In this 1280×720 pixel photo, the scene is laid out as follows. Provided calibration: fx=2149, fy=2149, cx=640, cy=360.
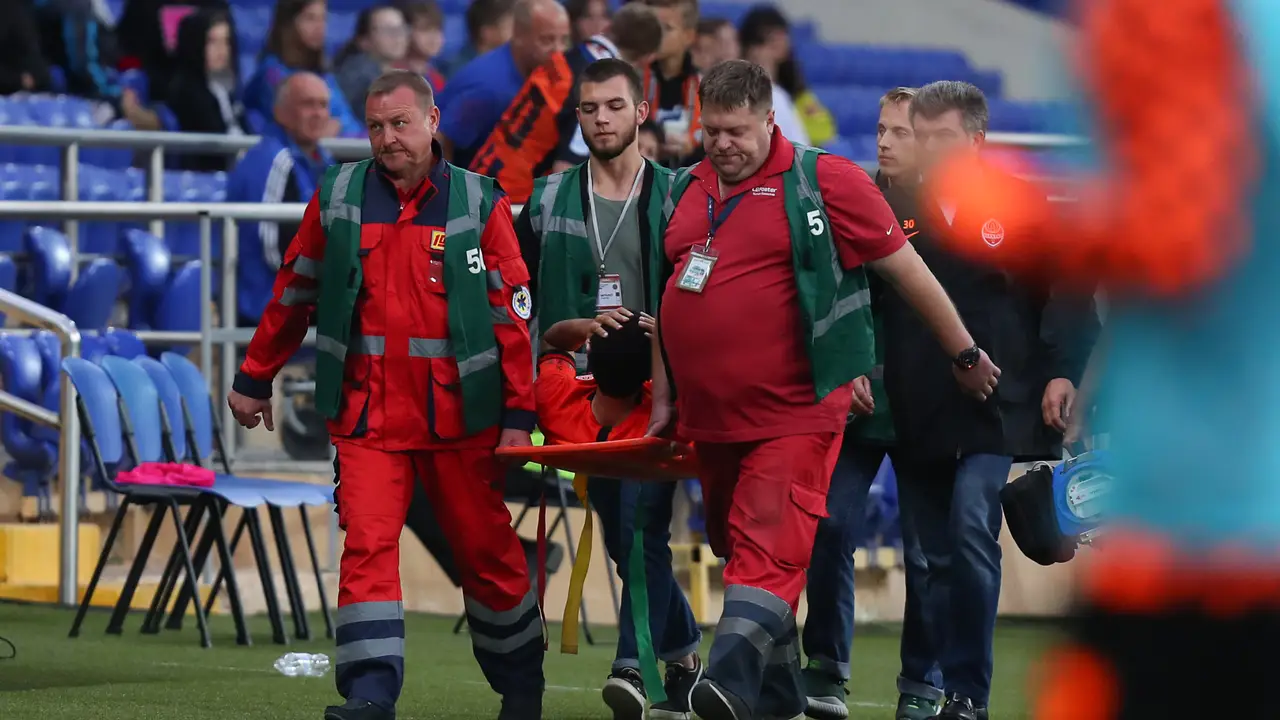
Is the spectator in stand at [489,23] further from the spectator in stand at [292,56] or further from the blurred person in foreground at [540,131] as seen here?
the blurred person in foreground at [540,131]

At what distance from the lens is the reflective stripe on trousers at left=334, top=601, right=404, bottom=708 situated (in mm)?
5438

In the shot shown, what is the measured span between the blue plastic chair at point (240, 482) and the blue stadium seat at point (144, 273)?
43.9 inches

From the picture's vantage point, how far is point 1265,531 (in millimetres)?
2352

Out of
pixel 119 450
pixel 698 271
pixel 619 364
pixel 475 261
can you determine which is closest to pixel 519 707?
pixel 619 364

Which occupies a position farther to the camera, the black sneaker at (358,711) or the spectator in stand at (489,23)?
the spectator in stand at (489,23)

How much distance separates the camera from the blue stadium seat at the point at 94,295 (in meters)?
9.87

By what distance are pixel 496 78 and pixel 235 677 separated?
329 centimetres

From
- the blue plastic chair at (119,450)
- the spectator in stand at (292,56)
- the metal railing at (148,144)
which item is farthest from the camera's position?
the spectator in stand at (292,56)

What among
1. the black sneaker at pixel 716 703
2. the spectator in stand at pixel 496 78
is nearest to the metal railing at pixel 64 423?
the spectator in stand at pixel 496 78

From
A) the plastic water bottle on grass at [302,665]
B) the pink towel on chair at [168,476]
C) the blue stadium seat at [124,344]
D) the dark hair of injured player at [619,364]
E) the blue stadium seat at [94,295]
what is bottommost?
the plastic water bottle on grass at [302,665]

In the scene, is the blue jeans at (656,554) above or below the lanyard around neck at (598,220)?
below

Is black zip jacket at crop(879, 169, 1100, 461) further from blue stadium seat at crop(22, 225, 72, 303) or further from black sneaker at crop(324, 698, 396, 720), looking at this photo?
blue stadium seat at crop(22, 225, 72, 303)

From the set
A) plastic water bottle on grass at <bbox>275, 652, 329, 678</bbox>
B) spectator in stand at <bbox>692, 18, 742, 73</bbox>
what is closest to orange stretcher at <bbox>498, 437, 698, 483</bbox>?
plastic water bottle on grass at <bbox>275, 652, 329, 678</bbox>

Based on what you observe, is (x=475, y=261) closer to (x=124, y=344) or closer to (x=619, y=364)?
(x=619, y=364)
